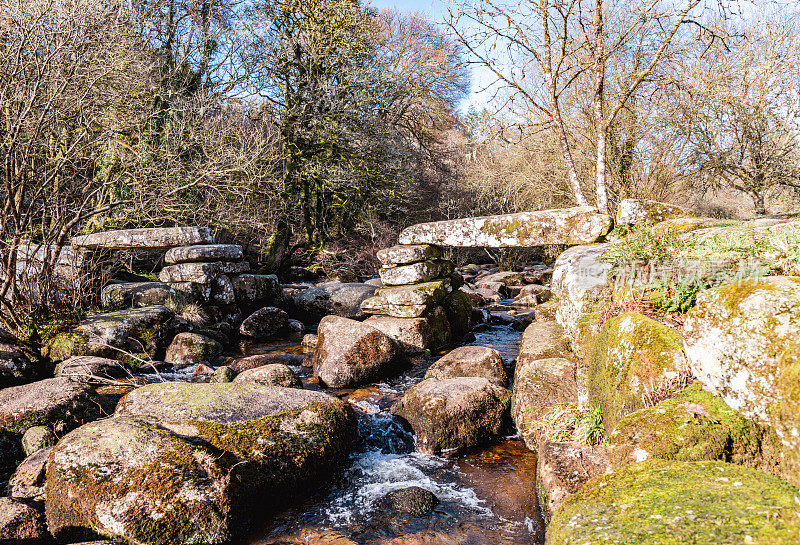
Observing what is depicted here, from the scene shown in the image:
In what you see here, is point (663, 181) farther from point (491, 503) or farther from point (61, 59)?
point (61, 59)

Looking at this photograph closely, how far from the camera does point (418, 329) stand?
8461 mm

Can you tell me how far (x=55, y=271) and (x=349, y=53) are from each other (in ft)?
34.6

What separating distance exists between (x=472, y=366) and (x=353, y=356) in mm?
1874

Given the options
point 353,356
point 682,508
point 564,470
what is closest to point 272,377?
point 353,356

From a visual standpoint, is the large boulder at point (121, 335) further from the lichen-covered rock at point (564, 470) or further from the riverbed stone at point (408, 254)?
the lichen-covered rock at point (564, 470)

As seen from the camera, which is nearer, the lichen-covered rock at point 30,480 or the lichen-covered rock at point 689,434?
the lichen-covered rock at point 689,434

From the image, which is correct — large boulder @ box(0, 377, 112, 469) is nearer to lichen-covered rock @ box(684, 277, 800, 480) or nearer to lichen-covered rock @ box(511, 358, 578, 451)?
lichen-covered rock @ box(511, 358, 578, 451)

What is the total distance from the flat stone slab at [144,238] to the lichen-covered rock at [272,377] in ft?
14.2

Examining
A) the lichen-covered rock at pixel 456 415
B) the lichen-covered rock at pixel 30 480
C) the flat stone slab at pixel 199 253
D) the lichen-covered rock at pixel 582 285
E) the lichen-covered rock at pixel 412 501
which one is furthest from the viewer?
the flat stone slab at pixel 199 253

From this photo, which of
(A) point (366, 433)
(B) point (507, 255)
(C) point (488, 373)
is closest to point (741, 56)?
(B) point (507, 255)

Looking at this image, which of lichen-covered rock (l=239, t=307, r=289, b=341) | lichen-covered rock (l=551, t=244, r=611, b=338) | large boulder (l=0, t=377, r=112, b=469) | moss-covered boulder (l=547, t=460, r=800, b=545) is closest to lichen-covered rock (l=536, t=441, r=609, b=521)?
moss-covered boulder (l=547, t=460, r=800, b=545)

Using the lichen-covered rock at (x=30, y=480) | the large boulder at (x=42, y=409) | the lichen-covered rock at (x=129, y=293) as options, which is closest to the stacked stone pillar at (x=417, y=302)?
the lichen-covered rock at (x=129, y=293)

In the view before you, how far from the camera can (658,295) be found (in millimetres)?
3740

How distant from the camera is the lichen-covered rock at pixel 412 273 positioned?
9.02 m
